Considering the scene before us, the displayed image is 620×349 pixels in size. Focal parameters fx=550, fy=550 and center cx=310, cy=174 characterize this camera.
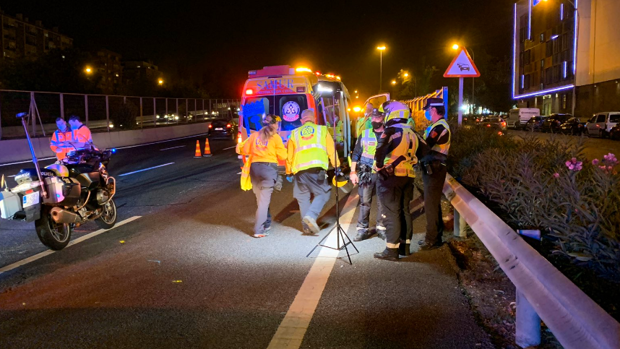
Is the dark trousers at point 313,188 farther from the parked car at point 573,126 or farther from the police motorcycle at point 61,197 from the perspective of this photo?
the parked car at point 573,126

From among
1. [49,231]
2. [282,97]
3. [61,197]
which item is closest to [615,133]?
[282,97]

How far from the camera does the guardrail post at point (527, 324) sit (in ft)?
12.5

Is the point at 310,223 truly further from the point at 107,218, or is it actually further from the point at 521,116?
the point at 521,116

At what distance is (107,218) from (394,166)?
4687 mm

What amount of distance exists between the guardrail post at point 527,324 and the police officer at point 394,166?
8.28 feet

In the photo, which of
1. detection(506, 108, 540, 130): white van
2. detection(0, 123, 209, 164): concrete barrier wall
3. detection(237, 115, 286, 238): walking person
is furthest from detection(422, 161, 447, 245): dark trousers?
detection(506, 108, 540, 130): white van

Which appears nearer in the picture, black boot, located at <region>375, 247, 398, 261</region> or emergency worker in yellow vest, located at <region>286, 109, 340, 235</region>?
black boot, located at <region>375, 247, 398, 261</region>

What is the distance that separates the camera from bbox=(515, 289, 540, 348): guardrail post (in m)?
3.82

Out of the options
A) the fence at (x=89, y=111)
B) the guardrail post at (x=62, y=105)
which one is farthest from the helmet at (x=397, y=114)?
the guardrail post at (x=62, y=105)

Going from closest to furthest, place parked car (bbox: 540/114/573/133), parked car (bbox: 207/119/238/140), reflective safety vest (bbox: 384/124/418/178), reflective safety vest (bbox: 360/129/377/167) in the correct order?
reflective safety vest (bbox: 384/124/418/178), reflective safety vest (bbox: 360/129/377/167), parked car (bbox: 207/119/238/140), parked car (bbox: 540/114/573/133)

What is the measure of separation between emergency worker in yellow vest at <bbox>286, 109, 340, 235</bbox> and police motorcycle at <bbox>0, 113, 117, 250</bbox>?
287cm

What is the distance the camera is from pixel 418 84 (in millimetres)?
47531

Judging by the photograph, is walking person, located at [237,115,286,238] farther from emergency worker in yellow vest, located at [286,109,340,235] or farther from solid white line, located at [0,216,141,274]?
solid white line, located at [0,216,141,274]

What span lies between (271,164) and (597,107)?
4579 centimetres
